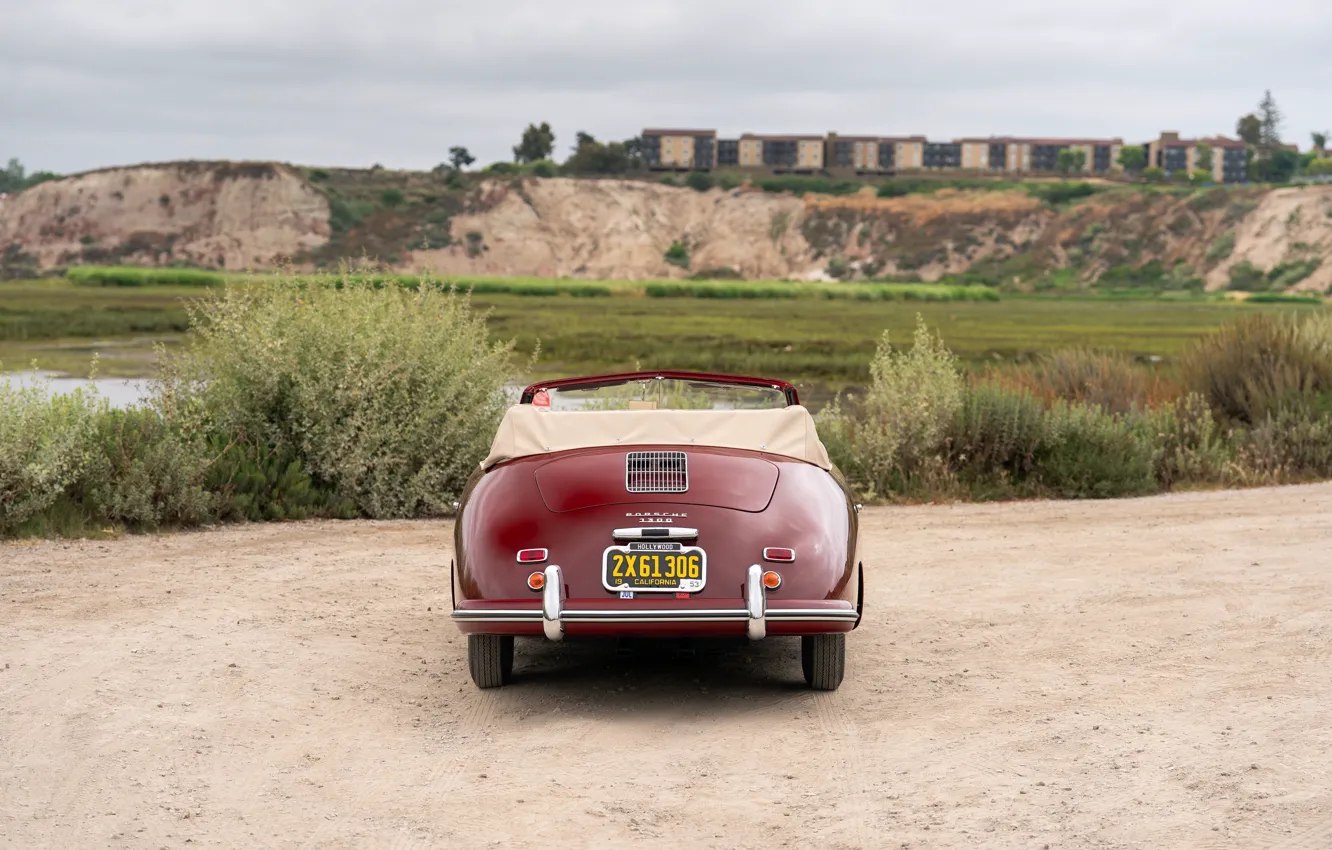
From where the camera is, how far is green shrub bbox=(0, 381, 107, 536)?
1269 cm

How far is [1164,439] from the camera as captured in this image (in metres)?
18.6

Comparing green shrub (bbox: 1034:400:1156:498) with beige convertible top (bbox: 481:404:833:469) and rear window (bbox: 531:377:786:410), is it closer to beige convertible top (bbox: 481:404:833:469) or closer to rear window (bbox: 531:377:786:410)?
rear window (bbox: 531:377:786:410)

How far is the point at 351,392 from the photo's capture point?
14.2m

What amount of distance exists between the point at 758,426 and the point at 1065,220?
141 meters

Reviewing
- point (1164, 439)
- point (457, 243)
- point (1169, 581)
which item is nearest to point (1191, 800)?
point (1169, 581)

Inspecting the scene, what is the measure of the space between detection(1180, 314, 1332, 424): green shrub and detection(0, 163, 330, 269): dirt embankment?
391 ft

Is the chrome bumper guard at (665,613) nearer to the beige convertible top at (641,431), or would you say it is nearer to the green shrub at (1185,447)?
the beige convertible top at (641,431)

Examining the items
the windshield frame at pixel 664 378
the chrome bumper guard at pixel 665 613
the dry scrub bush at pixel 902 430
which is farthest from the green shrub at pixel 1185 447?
the chrome bumper guard at pixel 665 613

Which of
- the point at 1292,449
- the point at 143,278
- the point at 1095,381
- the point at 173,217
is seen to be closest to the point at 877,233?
the point at 173,217

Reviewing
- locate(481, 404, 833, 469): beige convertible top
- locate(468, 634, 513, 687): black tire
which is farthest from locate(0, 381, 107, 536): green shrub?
locate(481, 404, 833, 469): beige convertible top

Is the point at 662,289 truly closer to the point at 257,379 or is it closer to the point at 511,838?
the point at 257,379

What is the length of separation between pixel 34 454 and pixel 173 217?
135 metres

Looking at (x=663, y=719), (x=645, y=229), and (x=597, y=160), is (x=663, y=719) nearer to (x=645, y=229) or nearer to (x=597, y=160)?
(x=645, y=229)

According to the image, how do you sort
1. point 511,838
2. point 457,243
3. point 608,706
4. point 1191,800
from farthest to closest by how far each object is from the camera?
point 457,243, point 608,706, point 1191,800, point 511,838
